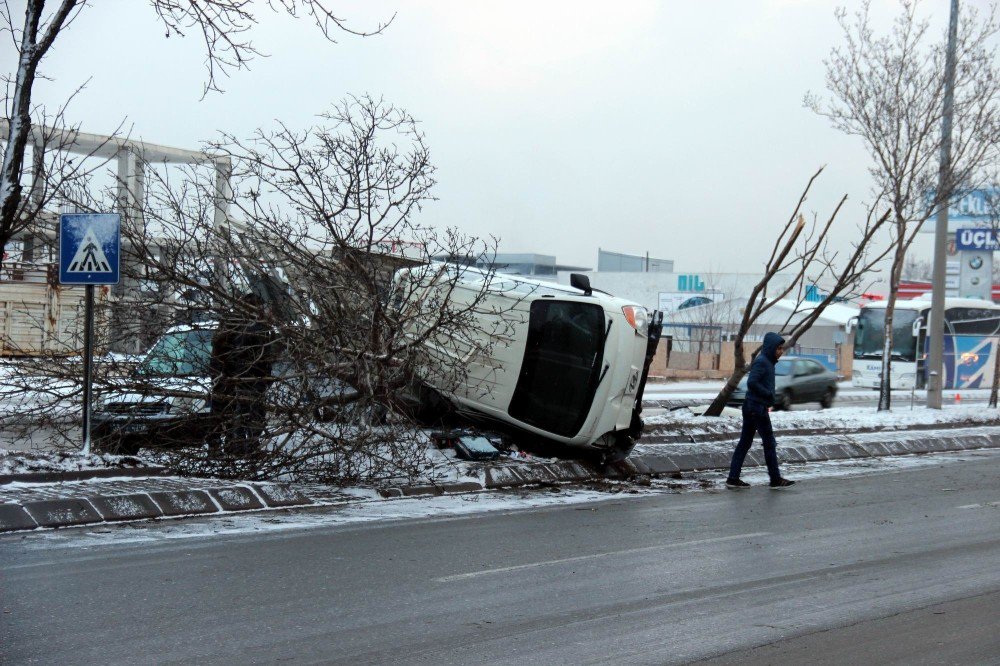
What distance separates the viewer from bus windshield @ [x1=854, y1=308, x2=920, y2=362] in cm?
3766

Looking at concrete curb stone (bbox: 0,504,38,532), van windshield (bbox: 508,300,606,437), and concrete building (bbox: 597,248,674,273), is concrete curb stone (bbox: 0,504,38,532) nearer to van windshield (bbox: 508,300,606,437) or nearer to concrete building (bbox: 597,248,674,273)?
van windshield (bbox: 508,300,606,437)

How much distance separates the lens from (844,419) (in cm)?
2106

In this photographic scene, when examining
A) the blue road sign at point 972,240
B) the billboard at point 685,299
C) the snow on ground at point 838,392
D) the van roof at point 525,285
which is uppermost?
the blue road sign at point 972,240

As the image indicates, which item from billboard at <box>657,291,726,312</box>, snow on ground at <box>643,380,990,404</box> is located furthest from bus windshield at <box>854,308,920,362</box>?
billboard at <box>657,291,726,312</box>

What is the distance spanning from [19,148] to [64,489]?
3.07 m

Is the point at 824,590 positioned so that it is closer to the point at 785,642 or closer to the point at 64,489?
the point at 785,642

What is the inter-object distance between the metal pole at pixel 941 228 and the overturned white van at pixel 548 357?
11783 mm

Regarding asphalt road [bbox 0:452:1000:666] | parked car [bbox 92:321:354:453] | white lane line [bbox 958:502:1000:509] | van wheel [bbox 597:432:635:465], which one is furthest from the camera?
van wheel [bbox 597:432:635:465]

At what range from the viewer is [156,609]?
20.1 feet

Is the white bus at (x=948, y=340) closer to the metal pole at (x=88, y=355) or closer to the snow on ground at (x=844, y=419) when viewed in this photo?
the snow on ground at (x=844, y=419)

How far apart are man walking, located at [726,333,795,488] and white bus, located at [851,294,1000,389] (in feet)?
86.9

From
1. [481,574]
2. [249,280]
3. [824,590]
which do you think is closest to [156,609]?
[481,574]

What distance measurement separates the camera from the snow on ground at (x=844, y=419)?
18.3 metres

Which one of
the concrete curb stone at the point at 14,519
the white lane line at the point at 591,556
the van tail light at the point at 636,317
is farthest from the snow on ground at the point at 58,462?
the van tail light at the point at 636,317
